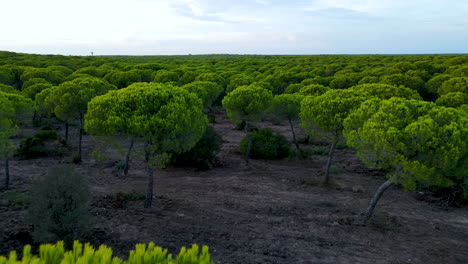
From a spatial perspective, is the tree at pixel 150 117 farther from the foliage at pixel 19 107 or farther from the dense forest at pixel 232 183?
the foliage at pixel 19 107

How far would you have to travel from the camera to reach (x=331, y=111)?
17.1 m

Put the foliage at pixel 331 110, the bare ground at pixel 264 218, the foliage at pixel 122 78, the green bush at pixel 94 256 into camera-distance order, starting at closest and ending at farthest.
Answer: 1. the green bush at pixel 94 256
2. the bare ground at pixel 264 218
3. the foliage at pixel 331 110
4. the foliage at pixel 122 78

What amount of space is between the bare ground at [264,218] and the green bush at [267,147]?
2577 millimetres

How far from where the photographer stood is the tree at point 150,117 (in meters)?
12.4

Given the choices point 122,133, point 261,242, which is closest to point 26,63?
point 122,133

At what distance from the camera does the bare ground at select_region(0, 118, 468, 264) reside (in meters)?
11.3

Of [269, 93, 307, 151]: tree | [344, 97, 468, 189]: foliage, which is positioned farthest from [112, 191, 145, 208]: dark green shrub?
[269, 93, 307, 151]: tree

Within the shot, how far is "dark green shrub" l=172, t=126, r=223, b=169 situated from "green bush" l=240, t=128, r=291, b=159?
3.34m

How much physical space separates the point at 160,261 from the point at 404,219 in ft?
45.9

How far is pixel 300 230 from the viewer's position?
1289cm

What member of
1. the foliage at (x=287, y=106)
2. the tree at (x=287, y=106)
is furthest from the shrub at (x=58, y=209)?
the tree at (x=287, y=106)

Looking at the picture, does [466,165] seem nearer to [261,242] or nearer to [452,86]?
[261,242]

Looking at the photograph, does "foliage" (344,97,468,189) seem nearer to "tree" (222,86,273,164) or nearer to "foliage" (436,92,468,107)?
"tree" (222,86,273,164)

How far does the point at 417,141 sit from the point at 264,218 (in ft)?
22.0
